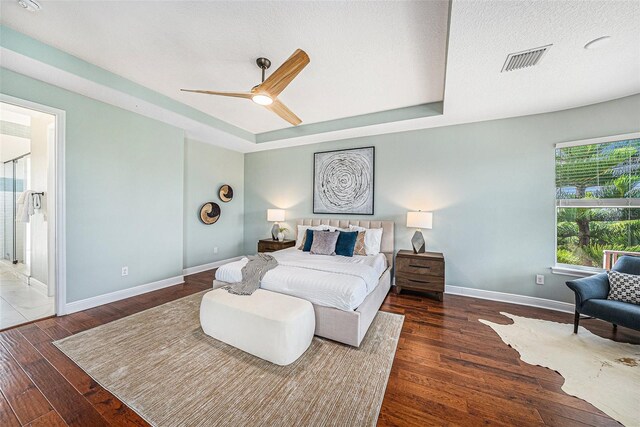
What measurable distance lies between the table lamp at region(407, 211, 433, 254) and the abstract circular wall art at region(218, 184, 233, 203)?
3.94m

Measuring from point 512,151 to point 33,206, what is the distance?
746 cm

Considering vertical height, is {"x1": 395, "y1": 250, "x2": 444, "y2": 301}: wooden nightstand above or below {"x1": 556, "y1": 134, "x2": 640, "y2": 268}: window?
below

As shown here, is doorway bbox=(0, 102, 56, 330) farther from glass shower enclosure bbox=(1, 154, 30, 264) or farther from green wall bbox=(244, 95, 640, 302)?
green wall bbox=(244, 95, 640, 302)

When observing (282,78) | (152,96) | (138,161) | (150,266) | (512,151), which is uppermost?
(152,96)

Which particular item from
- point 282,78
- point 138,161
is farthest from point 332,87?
point 138,161

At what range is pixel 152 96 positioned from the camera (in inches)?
125

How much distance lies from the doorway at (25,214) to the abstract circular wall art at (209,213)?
6.88 feet

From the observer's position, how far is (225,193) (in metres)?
5.30

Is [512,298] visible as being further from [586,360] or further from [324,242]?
[324,242]

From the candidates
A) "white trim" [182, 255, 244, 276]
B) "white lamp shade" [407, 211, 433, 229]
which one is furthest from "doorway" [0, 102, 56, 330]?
"white lamp shade" [407, 211, 433, 229]

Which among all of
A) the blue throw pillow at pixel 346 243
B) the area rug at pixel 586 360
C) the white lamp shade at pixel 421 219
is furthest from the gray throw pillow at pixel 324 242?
the area rug at pixel 586 360

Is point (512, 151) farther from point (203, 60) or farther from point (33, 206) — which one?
point (33, 206)

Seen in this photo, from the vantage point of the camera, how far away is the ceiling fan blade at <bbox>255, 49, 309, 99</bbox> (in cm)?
197

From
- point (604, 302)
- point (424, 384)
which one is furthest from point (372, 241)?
point (604, 302)
